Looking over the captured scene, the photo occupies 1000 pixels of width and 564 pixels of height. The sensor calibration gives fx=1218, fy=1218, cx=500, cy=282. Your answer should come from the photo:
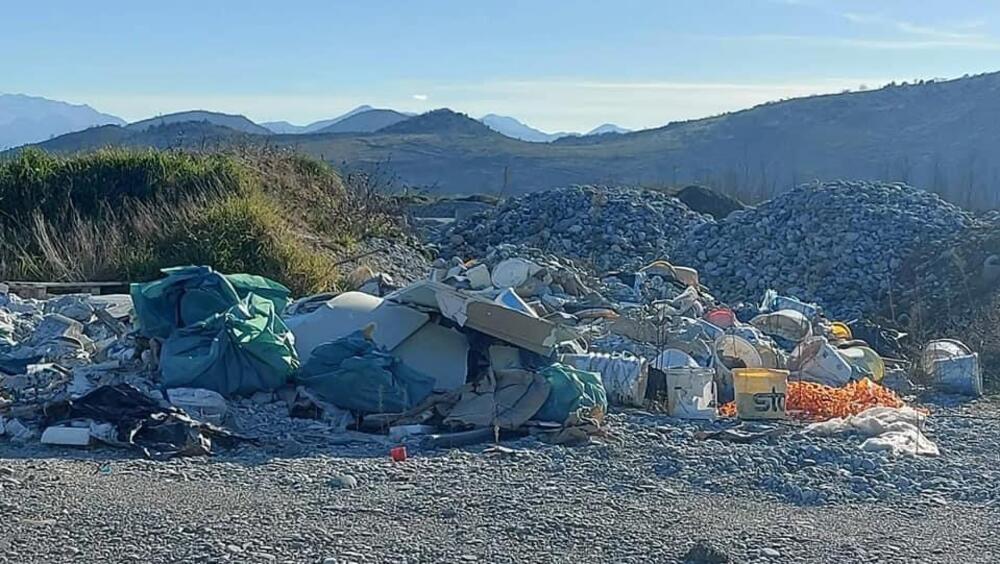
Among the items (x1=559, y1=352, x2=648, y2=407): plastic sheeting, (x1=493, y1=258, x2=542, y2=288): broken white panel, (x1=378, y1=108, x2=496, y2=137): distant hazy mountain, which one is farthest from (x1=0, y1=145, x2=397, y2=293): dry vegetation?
(x1=378, y1=108, x2=496, y2=137): distant hazy mountain

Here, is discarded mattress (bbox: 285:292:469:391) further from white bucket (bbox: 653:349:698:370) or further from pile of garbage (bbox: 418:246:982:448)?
white bucket (bbox: 653:349:698:370)

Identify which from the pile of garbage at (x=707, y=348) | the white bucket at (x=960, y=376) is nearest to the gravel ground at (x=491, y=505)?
the pile of garbage at (x=707, y=348)

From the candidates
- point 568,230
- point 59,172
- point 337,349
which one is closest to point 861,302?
point 568,230

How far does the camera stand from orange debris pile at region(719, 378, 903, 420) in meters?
9.09

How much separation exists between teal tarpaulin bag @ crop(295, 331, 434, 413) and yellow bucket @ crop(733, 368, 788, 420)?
7.59 feet

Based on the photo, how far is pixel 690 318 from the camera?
12.0m

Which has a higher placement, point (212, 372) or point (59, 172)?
point (59, 172)

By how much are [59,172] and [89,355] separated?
9.75 metres

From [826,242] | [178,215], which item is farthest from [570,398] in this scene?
[826,242]

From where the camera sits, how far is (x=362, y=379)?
8.62 m

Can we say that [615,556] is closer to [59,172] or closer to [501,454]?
[501,454]

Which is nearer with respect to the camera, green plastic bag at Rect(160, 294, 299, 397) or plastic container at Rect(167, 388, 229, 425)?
plastic container at Rect(167, 388, 229, 425)

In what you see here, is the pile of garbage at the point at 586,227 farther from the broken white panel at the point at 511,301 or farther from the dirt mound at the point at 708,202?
the broken white panel at the point at 511,301

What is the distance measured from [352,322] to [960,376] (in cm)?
537
